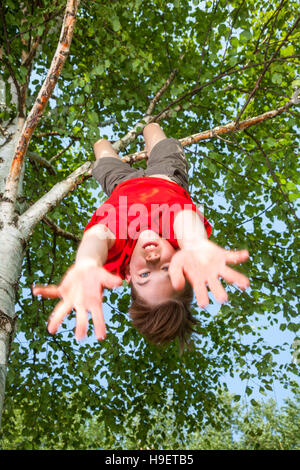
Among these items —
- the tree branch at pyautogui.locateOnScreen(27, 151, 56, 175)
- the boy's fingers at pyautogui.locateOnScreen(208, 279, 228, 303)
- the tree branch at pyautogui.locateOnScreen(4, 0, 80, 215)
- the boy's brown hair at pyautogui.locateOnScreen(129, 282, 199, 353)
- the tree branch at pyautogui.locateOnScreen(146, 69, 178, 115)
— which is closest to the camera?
the boy's fingers at pyautogui.locateOnScreen(208, 279, 228, 303)

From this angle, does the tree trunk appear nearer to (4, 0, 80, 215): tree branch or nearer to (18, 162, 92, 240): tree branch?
(18, 162, 92, 240): tree branch

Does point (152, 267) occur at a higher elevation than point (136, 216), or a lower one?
lower

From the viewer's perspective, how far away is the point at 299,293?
4801mm

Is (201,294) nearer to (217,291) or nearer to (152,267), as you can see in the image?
(217,291)

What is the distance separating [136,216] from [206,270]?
2.83 feet

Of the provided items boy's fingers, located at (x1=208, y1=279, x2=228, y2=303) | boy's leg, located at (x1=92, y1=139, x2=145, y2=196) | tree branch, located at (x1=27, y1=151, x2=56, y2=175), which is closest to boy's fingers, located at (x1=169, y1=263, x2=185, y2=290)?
boy's fingers, located at (x1=208, y1=279, x2=228, y2=303)

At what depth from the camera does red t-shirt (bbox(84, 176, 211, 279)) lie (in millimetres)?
2305


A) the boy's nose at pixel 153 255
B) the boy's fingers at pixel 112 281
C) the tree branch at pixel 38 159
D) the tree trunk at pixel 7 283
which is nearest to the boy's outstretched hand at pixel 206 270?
the boy's fingers at pixel 112 281

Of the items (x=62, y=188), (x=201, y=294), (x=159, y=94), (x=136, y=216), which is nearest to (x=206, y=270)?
(x=201, y=294)

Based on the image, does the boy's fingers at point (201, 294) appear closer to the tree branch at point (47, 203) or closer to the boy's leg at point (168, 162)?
the boy's leg at point (168, 162)

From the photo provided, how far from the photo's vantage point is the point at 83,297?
5.16ft

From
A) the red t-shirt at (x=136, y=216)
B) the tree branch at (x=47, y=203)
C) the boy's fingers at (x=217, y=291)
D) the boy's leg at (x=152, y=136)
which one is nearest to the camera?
the boy's fingers at (x=217, y=291)

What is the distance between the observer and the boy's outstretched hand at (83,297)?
1.54 metres
